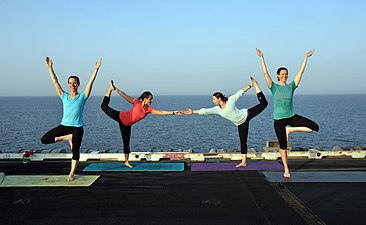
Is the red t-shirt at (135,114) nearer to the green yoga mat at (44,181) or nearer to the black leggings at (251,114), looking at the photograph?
the green yoga mat at (44,181)

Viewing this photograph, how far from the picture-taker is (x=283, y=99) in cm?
650

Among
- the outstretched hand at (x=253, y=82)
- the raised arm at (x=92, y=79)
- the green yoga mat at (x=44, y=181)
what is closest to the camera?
the green yoga mat at (x=44, y=181)

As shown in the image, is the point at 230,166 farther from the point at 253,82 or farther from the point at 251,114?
the point at 253,82

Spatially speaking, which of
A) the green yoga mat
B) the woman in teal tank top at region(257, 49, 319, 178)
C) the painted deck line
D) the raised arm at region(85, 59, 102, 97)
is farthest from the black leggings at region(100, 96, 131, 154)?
the woman in teal tank top at region(257, 49, 319, 178)

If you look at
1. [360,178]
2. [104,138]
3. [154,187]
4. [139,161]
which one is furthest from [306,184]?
[104,138]

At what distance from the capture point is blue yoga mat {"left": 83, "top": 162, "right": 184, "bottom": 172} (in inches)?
288

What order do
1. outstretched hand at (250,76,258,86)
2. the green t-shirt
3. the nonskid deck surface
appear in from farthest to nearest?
outstretched hand at (250,76,258,86)
the green t-shirt
the nonskid deck surface

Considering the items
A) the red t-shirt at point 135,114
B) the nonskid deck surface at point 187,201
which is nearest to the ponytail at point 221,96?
the red t-shirt at point 135,114

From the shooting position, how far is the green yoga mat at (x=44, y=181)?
235 inches

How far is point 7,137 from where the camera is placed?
40.3 metres

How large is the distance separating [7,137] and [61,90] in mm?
39392

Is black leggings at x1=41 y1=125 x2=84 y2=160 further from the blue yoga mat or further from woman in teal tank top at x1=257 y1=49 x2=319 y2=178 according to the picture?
woman in teal tank top at x1=257 y1=49 x2=319 y2=178

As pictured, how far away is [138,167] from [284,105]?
359 cm

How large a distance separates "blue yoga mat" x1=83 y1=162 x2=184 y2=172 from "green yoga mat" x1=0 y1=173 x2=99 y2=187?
785 mm
